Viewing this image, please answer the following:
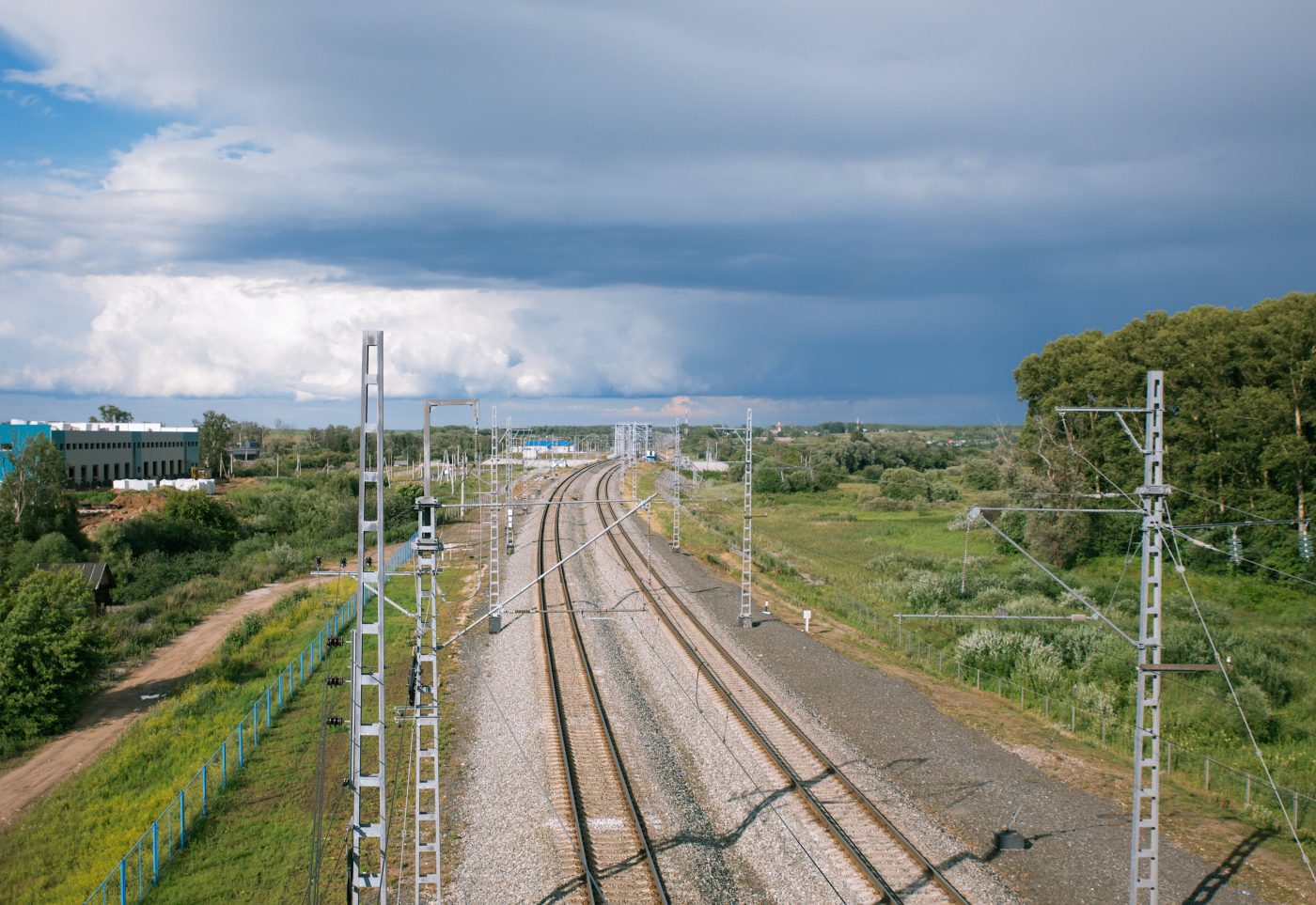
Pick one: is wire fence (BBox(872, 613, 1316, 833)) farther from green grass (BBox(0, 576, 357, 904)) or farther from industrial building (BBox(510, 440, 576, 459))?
industrial building (BBox(510, 440, 576, 459))

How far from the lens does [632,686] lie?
22875 mm

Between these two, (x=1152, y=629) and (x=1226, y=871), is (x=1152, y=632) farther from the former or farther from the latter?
(x=1226, y=871)

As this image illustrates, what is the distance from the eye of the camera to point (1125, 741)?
2033 cm

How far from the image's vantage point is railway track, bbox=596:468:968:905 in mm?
13133

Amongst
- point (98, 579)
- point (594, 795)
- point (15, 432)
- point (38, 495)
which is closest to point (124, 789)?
point (594, 795)

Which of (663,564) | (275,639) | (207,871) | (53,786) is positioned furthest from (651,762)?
(663,564)

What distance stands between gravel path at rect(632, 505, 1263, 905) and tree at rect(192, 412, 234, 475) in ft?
335

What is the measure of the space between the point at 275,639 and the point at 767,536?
34.6 meters

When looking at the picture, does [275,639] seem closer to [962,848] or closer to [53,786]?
[53,786]

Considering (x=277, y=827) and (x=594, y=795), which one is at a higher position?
(x=594, y=795)

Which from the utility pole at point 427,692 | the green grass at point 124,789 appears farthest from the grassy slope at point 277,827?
the utility pole at point 427,692

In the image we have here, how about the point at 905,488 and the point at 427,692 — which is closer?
the point at 427,692

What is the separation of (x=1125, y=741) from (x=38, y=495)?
53.4 meters

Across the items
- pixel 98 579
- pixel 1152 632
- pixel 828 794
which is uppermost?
pixel 1152 632
